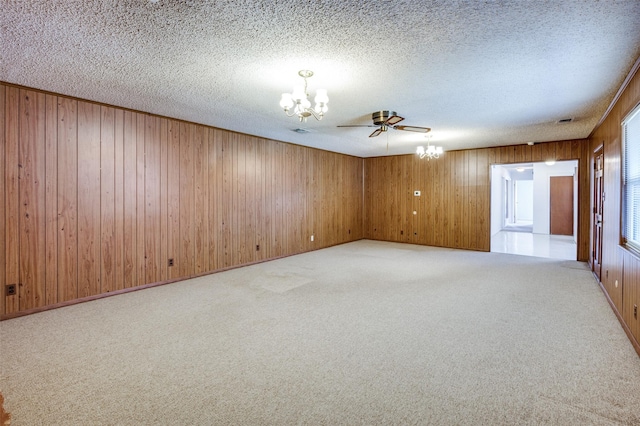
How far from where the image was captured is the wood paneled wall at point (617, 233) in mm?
2865

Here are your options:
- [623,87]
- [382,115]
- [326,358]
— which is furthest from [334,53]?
[623,87]

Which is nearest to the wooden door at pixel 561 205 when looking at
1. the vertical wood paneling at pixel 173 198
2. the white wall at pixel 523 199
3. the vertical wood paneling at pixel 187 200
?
the white wall at pixel 523 199

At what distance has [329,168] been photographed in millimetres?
8344

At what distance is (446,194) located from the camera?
8266 mm

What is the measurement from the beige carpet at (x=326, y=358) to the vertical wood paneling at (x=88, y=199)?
1.30 feet

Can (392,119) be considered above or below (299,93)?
above

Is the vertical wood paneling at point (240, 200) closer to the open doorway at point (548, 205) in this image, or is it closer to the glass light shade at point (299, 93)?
the glass light shade at point (299, 93)

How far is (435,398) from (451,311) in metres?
1.71

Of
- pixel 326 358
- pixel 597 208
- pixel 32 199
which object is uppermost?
pixel 32 199

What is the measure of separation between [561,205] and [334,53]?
11.3 metres

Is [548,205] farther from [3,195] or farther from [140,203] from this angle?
[3,195]

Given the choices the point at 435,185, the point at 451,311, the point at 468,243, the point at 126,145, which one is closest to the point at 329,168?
the point at 435,185

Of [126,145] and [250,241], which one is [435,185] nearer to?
[250,241]

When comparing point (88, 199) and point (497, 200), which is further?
point (497, 200)
